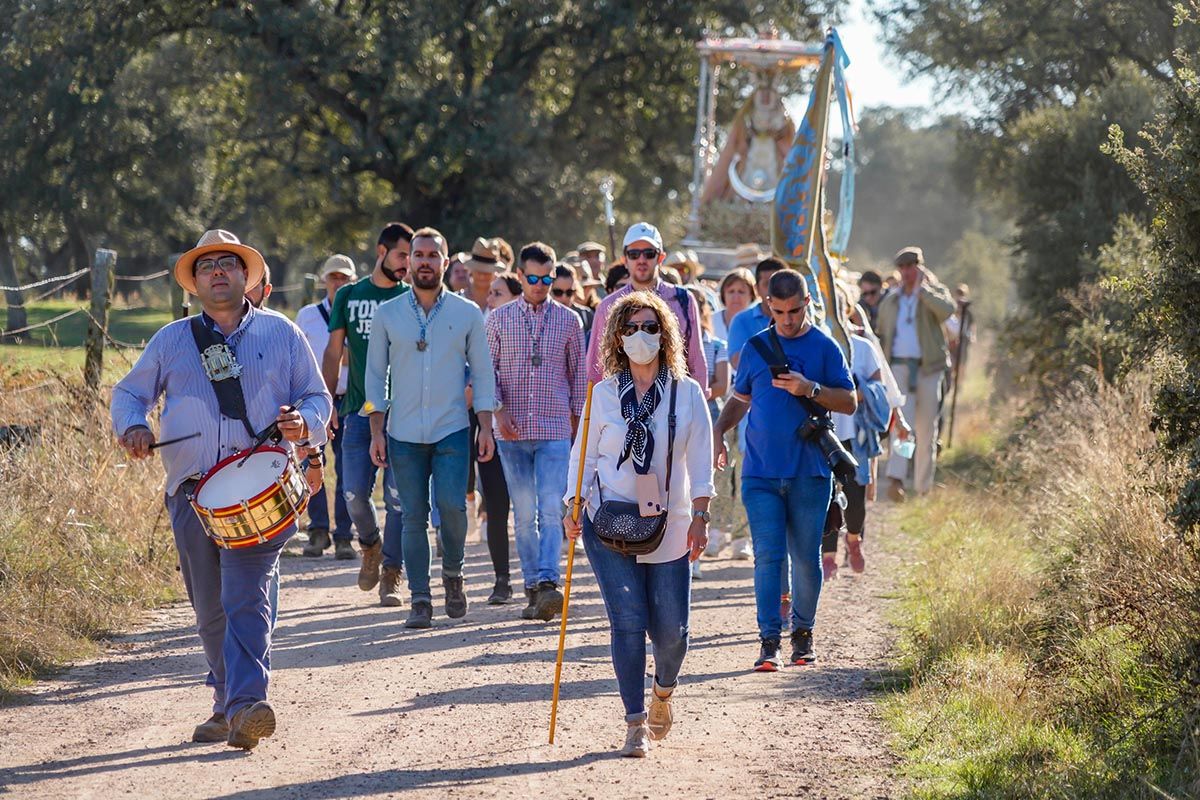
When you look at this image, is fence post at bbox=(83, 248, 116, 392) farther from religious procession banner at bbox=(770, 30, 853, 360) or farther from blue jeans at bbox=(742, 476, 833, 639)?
blue jeans at bbox=(742, 476, 833, 639)

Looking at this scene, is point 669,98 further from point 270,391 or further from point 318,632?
point 270,391

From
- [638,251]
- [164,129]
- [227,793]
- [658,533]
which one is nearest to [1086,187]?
[638,251]

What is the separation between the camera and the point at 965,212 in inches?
4028

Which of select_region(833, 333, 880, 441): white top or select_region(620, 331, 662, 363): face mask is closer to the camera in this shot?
select_region(620, 331, 662, 363): face mask

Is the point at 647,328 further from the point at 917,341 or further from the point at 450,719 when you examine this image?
the point at 917,341

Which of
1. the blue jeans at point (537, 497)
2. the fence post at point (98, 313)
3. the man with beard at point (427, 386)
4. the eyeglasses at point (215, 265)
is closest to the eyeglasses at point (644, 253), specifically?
the man with beard at point (427, 386)

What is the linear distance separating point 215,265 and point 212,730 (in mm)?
1842

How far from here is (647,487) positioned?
6.75m

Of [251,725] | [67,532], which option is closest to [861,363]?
[67,532]

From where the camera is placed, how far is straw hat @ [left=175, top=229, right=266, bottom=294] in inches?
269

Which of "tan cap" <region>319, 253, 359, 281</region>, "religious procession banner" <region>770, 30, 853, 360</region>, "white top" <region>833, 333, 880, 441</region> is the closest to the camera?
"white top" <region>833, 333, 880, 441</region>

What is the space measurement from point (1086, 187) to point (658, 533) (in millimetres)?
13595

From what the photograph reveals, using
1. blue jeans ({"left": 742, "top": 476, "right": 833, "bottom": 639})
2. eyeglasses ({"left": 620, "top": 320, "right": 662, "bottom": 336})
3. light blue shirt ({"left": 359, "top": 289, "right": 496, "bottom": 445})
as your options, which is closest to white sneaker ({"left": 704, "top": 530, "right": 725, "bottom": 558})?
light blue shirt ({"left": 359, "top": 289, "right": 496, "bottom": 445})

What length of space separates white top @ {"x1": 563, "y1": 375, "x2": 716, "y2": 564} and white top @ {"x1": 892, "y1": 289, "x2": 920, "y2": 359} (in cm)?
923
